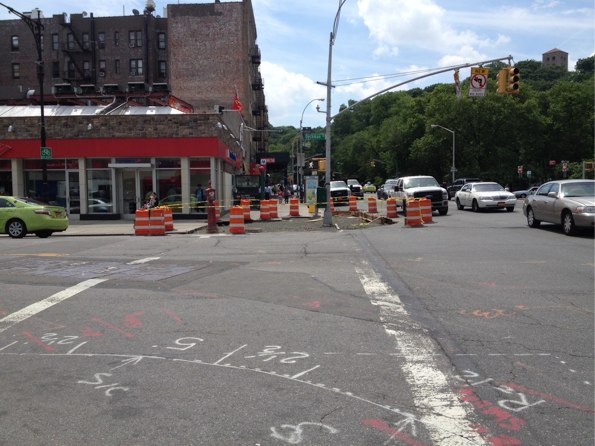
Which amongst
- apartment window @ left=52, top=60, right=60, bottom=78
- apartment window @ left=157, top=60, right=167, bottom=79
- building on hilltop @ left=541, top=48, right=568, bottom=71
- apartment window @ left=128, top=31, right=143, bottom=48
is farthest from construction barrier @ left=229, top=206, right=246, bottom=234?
building on hilltop @ left=541, top=48, right=568, bottom=71

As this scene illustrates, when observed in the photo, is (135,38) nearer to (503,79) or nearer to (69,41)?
(69,41)

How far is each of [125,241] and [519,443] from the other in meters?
15.4

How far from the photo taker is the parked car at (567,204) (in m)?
15.0

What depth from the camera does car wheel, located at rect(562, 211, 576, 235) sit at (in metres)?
15.4

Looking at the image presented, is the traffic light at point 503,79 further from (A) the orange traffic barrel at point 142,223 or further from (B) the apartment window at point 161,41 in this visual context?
(B) the apartment window at point 161,41

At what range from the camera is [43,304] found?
25.4 ft

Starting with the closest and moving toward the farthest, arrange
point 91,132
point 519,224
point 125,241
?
point 125,241, point 519,224, point 91,132

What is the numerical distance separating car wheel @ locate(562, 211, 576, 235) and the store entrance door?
20.0m

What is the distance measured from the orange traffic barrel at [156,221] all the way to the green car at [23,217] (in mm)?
Result: 3249

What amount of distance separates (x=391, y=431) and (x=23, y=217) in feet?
60.0

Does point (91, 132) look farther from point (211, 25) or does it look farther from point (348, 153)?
point (348, 153)

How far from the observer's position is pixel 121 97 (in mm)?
35594

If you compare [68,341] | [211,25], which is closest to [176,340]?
[68,341]

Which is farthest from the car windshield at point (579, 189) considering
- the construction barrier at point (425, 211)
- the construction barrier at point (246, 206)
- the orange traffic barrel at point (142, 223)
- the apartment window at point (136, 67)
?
the apartment window at point (136, 67)
